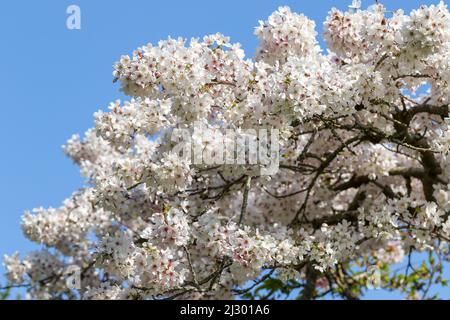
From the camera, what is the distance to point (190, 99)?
23.2 feet

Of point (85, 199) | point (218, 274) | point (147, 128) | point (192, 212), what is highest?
point (85, 199)

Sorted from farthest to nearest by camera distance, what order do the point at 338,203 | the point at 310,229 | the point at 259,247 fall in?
the point at 338,203
the point at 310,229
the point at 259,247

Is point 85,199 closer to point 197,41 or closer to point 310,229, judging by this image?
point 310,229

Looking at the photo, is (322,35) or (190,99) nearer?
(190,99)

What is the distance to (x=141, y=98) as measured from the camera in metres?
7.48

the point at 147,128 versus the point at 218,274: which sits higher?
the point at 147,128

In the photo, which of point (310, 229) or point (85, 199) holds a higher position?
point (85, 199)
